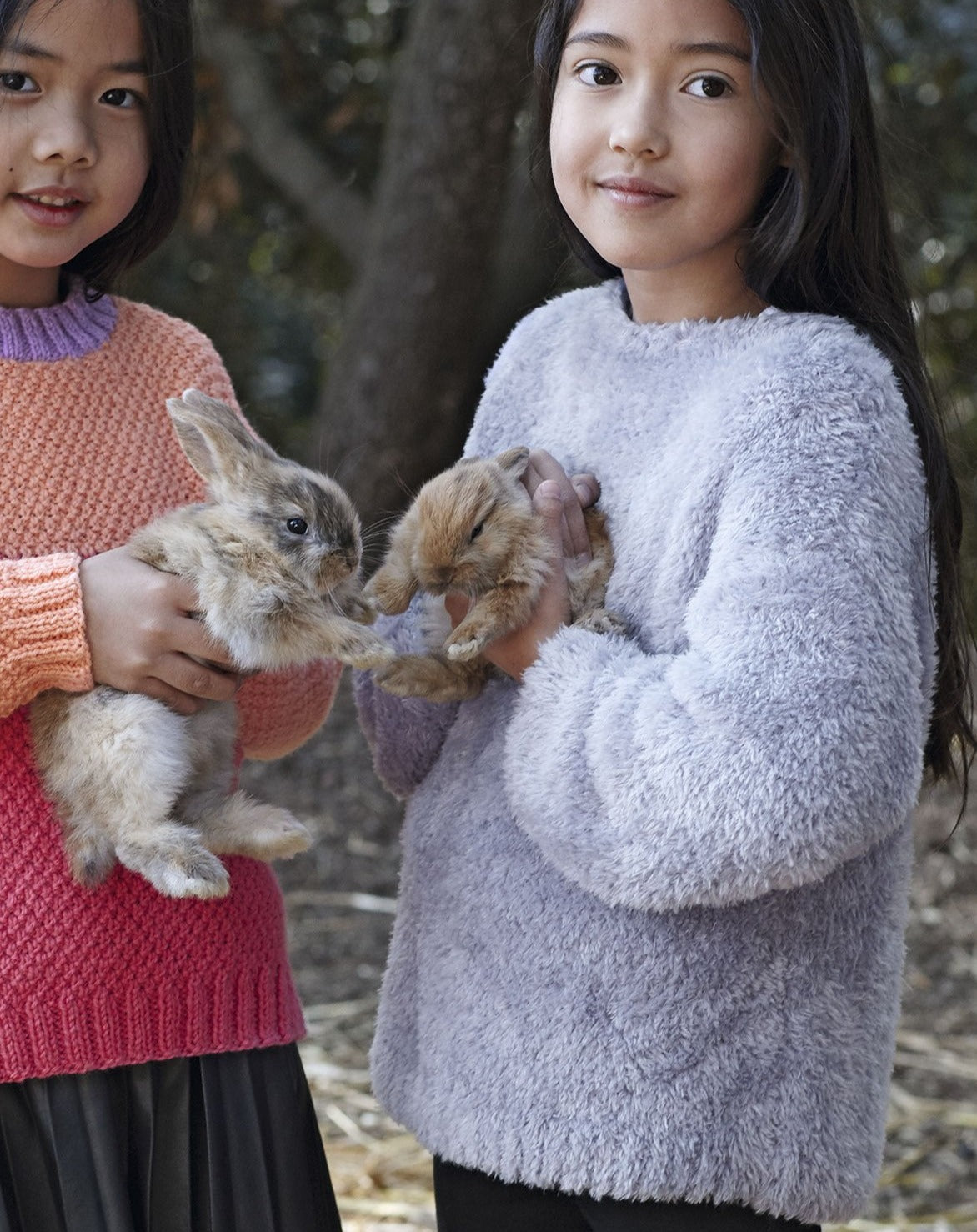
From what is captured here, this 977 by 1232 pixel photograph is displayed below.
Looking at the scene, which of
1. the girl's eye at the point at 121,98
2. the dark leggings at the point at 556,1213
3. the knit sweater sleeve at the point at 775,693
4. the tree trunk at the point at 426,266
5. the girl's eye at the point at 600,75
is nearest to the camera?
the knit sweater sleeve at the point at 775,693

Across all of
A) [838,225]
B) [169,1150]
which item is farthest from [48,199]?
[169,1150]

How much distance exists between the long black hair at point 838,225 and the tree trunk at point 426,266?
2.73 meters

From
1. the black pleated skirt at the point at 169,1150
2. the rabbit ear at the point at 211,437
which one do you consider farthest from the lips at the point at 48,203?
the black pleated skirt at the point at 169,1150

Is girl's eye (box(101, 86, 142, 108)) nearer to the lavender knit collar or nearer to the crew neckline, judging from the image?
the lavender knit collar

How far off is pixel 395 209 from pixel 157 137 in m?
2.87

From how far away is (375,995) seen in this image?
4.29 m

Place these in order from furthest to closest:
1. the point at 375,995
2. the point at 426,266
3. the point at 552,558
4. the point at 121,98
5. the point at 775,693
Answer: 1. the point at 426,266
2. the point at 375,995
3. the point at 121,98
4. the point at 552,558
5. the point at 775,693

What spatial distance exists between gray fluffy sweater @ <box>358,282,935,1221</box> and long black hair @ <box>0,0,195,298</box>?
72cm

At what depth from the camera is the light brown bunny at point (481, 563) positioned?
1.86 meters

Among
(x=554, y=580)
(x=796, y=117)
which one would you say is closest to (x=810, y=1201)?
(x=554, y=580)

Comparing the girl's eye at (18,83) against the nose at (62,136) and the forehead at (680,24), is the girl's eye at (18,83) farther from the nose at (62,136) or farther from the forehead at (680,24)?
the forehead at (680,24)

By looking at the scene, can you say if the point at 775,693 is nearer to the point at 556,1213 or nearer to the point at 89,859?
the point at 556,1213

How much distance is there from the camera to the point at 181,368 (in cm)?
211

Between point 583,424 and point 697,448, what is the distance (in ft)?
0.88
